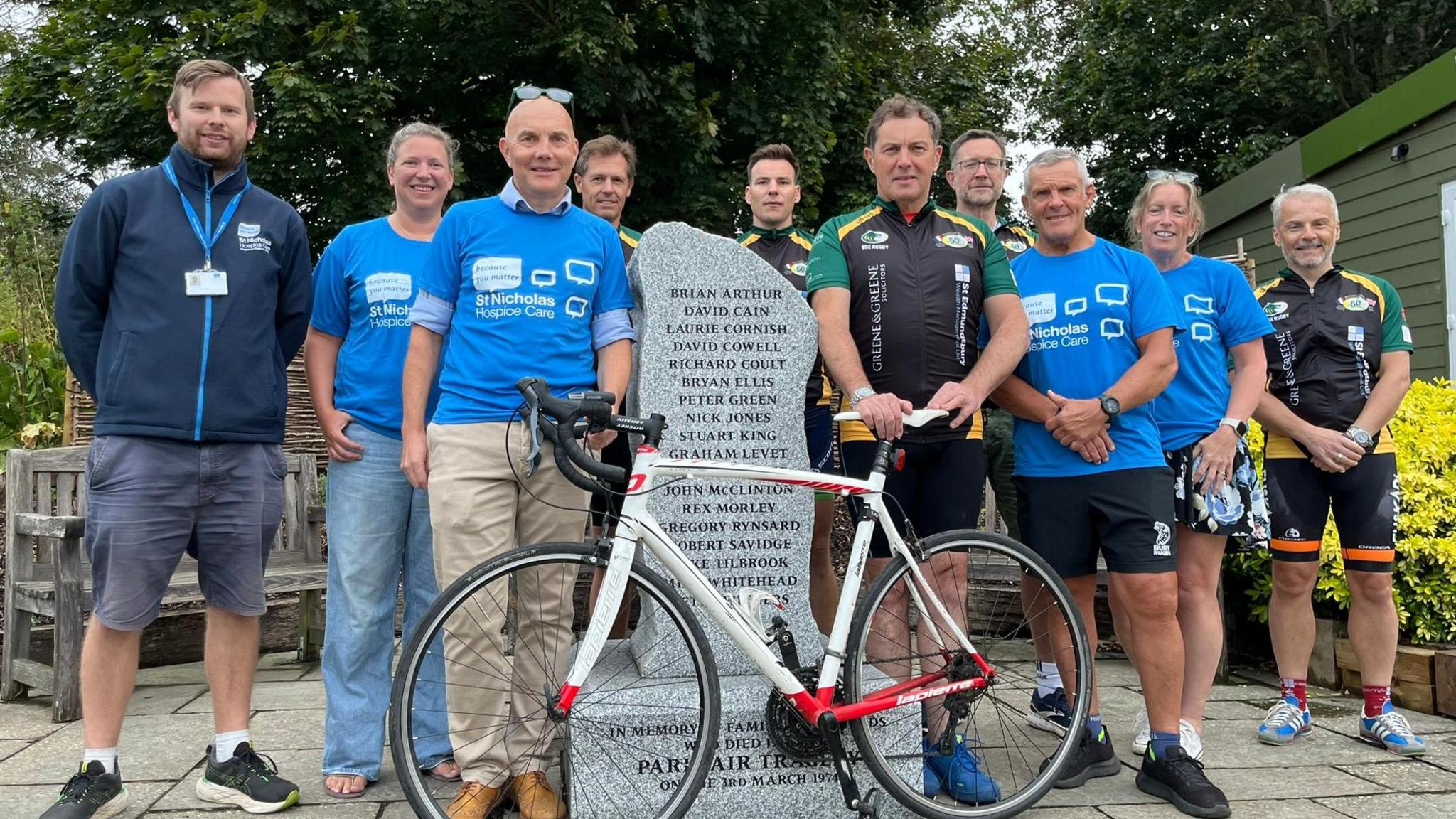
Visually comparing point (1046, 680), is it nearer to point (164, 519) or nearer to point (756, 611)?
point (756, 611)

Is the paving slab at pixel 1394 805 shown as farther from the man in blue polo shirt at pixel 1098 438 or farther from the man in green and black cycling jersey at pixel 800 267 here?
the man in green and black cycling jersey at pixel 800 267

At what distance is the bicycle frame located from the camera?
9.69 ft

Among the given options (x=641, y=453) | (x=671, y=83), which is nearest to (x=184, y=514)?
(x=641, y=453)

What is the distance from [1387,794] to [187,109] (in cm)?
419

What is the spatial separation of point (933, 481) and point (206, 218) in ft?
7.68

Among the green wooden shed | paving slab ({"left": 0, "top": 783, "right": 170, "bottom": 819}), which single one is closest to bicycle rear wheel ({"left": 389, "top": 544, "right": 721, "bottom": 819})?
paving slab ({"left": 0, "top": 783, "right": 170, "bottom": 819})

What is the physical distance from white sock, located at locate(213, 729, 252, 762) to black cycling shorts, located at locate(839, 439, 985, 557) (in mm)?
2059

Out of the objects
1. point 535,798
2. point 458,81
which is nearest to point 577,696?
point 535,798

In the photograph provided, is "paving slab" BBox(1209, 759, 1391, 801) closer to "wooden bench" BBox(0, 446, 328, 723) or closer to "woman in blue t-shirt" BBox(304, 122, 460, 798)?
"woman in blue t-shirt" BBox(304, 122, 460, 798)

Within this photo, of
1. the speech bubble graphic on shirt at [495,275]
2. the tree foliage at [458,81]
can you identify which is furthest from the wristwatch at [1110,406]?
the tree foliage at [458,81]

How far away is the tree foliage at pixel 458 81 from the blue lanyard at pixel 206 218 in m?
7.82

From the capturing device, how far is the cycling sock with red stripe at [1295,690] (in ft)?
14.0

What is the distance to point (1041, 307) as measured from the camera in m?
3.79

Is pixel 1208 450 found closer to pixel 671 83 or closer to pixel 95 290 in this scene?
pixel 95 290
